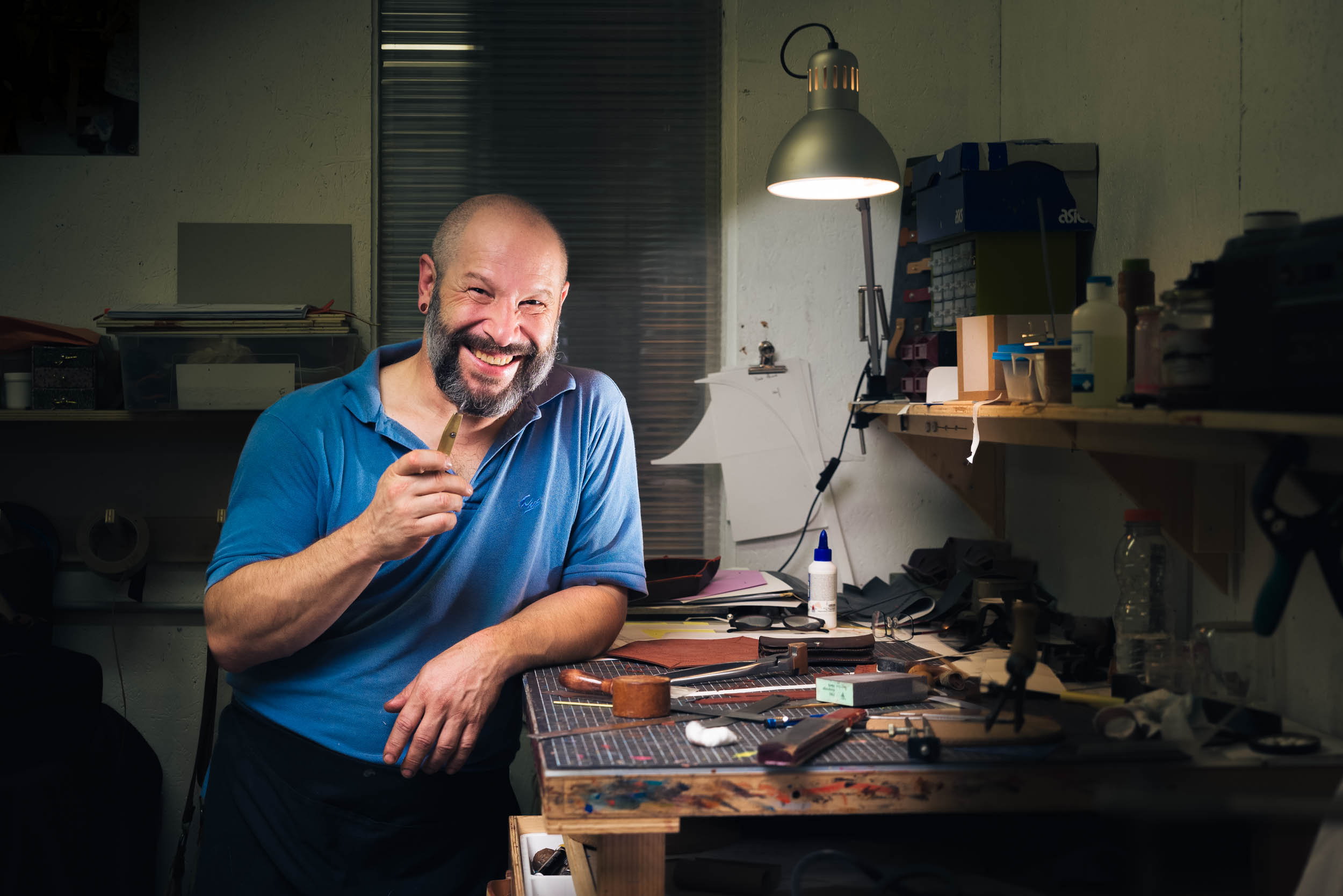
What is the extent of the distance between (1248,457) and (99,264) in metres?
2.43

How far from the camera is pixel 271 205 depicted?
95.3 inches

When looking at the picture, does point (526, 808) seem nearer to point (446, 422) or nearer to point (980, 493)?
point (446, 422)

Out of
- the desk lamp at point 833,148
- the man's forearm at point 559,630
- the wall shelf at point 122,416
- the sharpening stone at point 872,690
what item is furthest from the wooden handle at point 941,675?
the wall shelf at point 122,416

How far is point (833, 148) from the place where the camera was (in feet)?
5.97

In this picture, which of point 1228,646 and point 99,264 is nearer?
point 1228,646

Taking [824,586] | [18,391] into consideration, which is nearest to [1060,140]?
[824,586]

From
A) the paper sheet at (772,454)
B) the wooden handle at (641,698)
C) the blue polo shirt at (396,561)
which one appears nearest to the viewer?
the wooden handle at (641,698)

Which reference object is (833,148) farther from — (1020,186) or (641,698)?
(641,698)

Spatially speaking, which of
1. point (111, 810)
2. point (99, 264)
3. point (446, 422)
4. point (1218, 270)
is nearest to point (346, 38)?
point (99, 264)

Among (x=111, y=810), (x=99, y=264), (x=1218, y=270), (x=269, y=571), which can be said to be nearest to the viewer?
(x=1218, y=270)

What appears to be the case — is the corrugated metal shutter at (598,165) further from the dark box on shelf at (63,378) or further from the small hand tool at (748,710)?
the small hand tool at (748,710)

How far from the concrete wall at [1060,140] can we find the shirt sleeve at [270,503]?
118 cm

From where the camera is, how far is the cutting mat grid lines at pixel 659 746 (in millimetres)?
1105

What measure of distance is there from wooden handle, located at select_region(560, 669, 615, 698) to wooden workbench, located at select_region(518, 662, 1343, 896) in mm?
272
